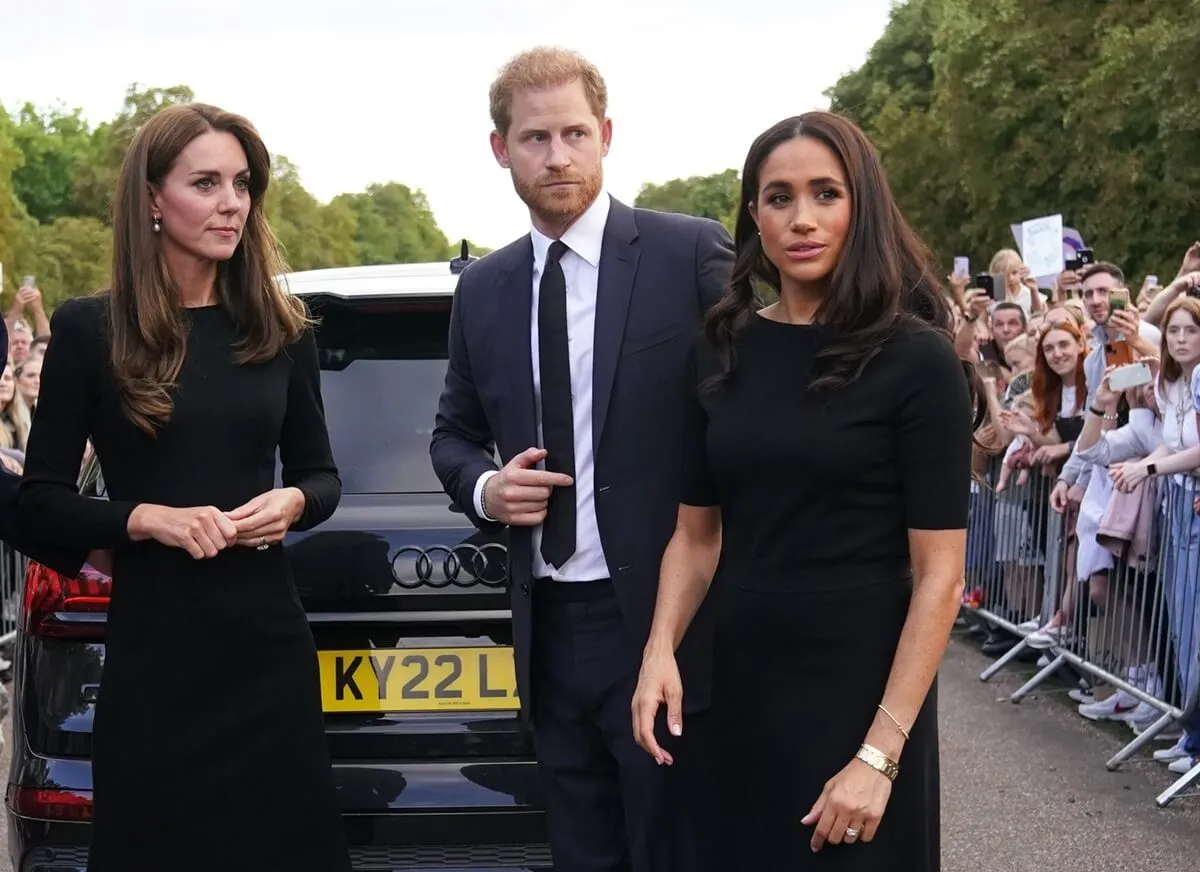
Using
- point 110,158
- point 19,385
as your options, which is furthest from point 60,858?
point 110,158

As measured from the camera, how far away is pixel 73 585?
429 cm

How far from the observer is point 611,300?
3.66 meters

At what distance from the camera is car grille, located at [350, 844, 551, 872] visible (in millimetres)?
4160

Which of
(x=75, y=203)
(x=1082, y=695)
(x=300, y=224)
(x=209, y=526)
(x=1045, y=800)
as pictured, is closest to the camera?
(x=209, y=526)

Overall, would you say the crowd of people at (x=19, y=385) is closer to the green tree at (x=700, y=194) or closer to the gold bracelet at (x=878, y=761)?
the gold bracelet at (x=878, y=761)

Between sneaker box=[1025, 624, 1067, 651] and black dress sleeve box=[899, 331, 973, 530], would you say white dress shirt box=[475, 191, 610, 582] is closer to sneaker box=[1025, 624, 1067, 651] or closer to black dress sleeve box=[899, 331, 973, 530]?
black dress sleeve box=[899, 331, 973, 530]

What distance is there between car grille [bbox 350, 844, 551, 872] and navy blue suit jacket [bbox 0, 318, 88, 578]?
3.35 feet

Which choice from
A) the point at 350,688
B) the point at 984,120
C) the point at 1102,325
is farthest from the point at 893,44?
the point at 350,688

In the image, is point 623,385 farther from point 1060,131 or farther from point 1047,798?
point 1060,131

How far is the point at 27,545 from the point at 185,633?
45 cm

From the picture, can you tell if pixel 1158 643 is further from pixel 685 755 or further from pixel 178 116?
pixel 178 116

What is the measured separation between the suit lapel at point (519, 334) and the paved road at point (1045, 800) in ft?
10.0

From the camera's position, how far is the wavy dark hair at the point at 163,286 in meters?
3.46

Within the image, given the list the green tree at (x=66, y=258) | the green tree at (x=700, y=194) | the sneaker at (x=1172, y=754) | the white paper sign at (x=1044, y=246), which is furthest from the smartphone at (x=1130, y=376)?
the green tree at (x=700, y=194)
